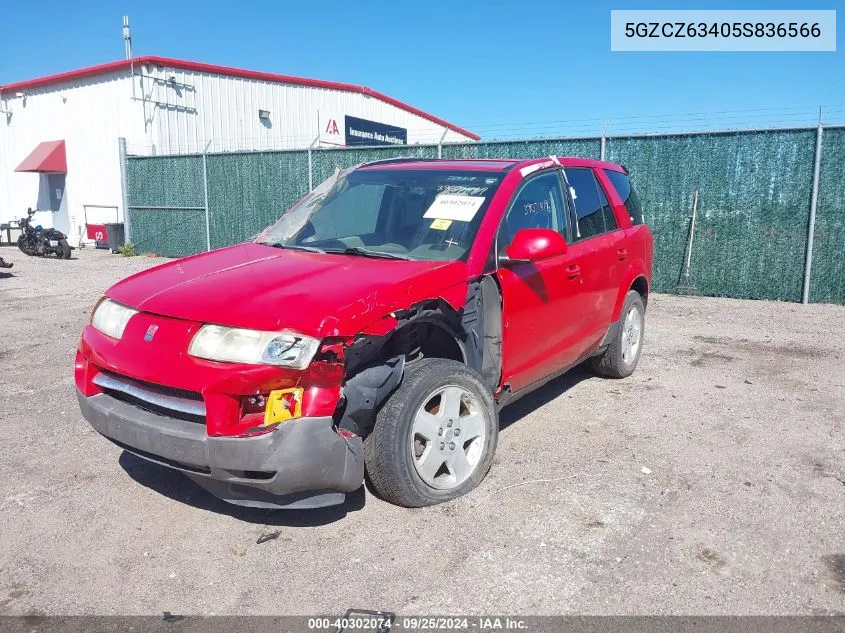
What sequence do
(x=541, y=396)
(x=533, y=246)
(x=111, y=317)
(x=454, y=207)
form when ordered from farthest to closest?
(x=541, y=396)
(x=454, y=207)
(x=533, y=246)
(x=111, y=317)

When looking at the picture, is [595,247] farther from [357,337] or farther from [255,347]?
[255,347]

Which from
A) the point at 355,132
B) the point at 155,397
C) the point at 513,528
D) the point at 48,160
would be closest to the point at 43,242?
the point at 48,160

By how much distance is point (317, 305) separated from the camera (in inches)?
121

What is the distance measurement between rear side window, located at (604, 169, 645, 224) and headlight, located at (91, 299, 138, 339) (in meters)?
3.90

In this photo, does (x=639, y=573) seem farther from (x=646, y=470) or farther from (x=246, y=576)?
(x=246, y=576)

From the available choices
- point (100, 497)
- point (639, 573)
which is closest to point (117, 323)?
point (100, 497)

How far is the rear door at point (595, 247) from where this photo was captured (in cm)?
491

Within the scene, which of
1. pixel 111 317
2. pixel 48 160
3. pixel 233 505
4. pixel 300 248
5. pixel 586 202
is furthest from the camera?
pixel 48 160

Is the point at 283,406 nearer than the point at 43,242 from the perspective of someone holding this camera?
Yes

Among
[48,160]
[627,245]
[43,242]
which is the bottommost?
[43,242]

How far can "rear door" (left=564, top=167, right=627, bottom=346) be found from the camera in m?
4.91

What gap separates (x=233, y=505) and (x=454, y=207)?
2.07 m

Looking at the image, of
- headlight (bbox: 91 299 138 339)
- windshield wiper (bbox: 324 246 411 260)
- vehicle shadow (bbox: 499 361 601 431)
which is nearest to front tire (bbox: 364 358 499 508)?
windshield wiper (bbox: 324 246 411 260)

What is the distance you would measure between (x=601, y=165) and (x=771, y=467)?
106 inches
